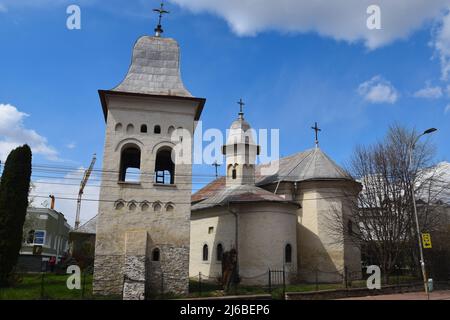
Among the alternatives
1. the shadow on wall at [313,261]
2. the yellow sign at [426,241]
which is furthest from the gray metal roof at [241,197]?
the yellow sign at [426,241]

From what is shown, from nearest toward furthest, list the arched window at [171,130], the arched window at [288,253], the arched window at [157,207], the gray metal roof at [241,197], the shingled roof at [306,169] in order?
the arched window at [157,207] → the arched window at [171,130] → the arched window at [288,253] → the gray metal roof at [241,197] → the shingled roof at [306,169]

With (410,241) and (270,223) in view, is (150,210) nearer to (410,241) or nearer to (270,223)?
(270,223)

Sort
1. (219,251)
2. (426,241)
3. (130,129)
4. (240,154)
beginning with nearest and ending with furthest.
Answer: (426,241), (130,129), (219,251), (240,154)

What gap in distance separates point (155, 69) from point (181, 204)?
9.79 m

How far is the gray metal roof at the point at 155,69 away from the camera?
83.7 feet

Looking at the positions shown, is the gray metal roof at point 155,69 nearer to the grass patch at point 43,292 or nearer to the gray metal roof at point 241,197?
the gray metal roof at point 241,197

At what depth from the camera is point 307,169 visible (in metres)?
33.2

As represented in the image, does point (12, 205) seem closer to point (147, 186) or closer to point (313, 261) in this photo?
point (147, 186)

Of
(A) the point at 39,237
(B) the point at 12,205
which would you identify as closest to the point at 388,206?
(B) the point at 12,205

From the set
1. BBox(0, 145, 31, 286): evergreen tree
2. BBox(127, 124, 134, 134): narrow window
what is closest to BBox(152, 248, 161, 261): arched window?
BBox(127, 124, 134, 134): narrow window

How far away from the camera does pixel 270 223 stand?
28688 millimetres

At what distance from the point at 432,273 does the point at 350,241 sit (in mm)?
7655

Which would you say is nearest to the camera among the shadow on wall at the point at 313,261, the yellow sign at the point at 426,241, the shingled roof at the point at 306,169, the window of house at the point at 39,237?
the yellow sign at the point at 426,241

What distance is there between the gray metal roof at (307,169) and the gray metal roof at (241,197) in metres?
2.99
